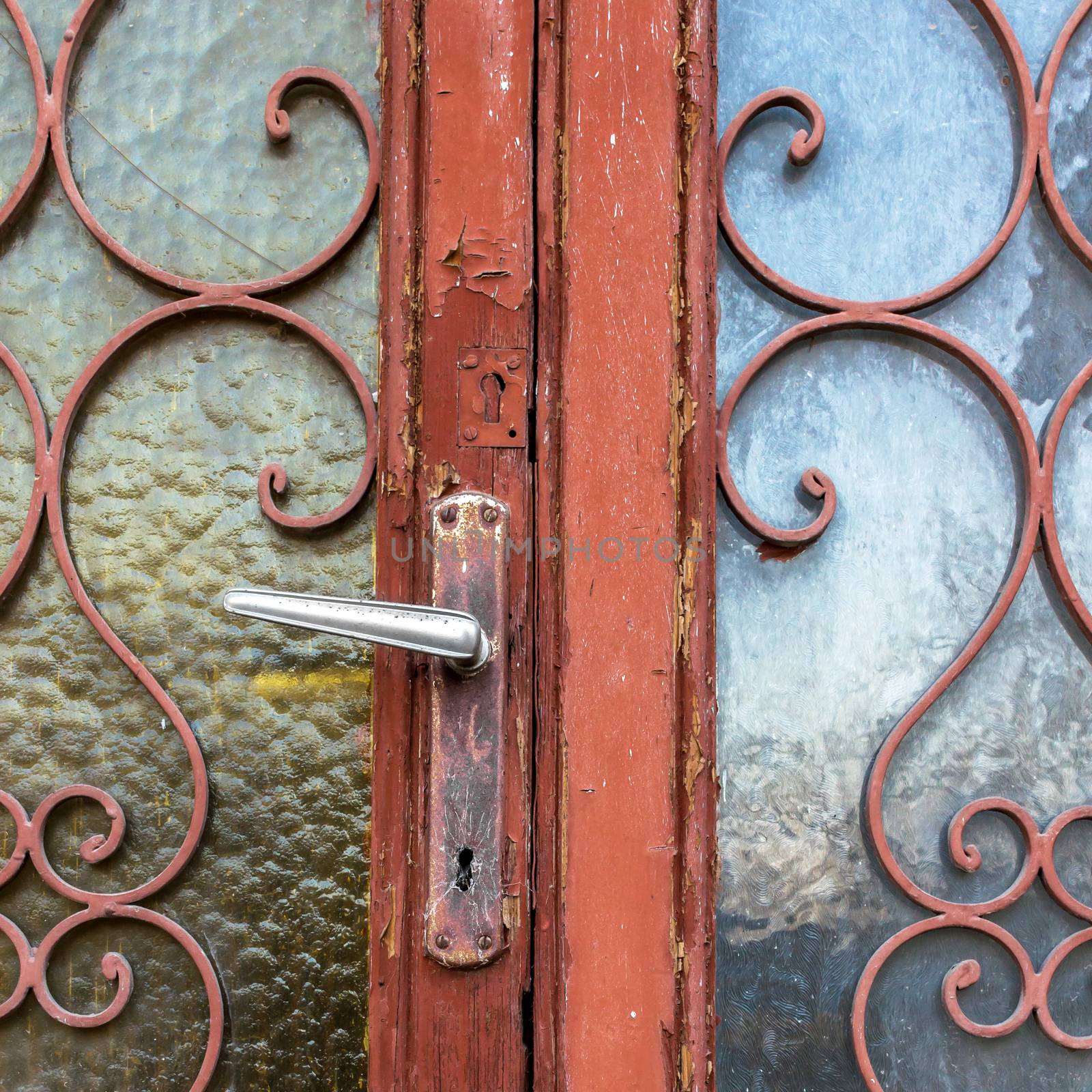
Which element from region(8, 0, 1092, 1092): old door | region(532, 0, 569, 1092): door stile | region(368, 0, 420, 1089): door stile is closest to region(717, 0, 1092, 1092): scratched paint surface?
region(8, 0, 1092, 1092): old door

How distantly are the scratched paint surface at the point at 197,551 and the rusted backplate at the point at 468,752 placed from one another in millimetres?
75

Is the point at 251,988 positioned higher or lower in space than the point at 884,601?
lower

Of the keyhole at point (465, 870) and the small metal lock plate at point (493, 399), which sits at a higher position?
the small metal lock plate at point (493, 399)

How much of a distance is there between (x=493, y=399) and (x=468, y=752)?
0.24 m

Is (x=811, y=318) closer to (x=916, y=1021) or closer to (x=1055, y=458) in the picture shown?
(x=1055, y=458)

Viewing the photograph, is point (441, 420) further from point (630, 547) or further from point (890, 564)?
point (890, 564)

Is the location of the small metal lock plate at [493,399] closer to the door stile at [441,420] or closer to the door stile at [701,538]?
the door stile at [441,420]

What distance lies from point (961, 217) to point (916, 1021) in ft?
1.95

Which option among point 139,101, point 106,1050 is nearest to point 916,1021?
point 106,1050

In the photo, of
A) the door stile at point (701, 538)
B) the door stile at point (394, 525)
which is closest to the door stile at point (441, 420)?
the door stile at point (394, 525)

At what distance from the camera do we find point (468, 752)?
600mm

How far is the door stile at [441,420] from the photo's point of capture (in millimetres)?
603

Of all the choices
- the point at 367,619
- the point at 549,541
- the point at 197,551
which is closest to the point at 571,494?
the point at 549,541

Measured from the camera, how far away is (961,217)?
69cm
